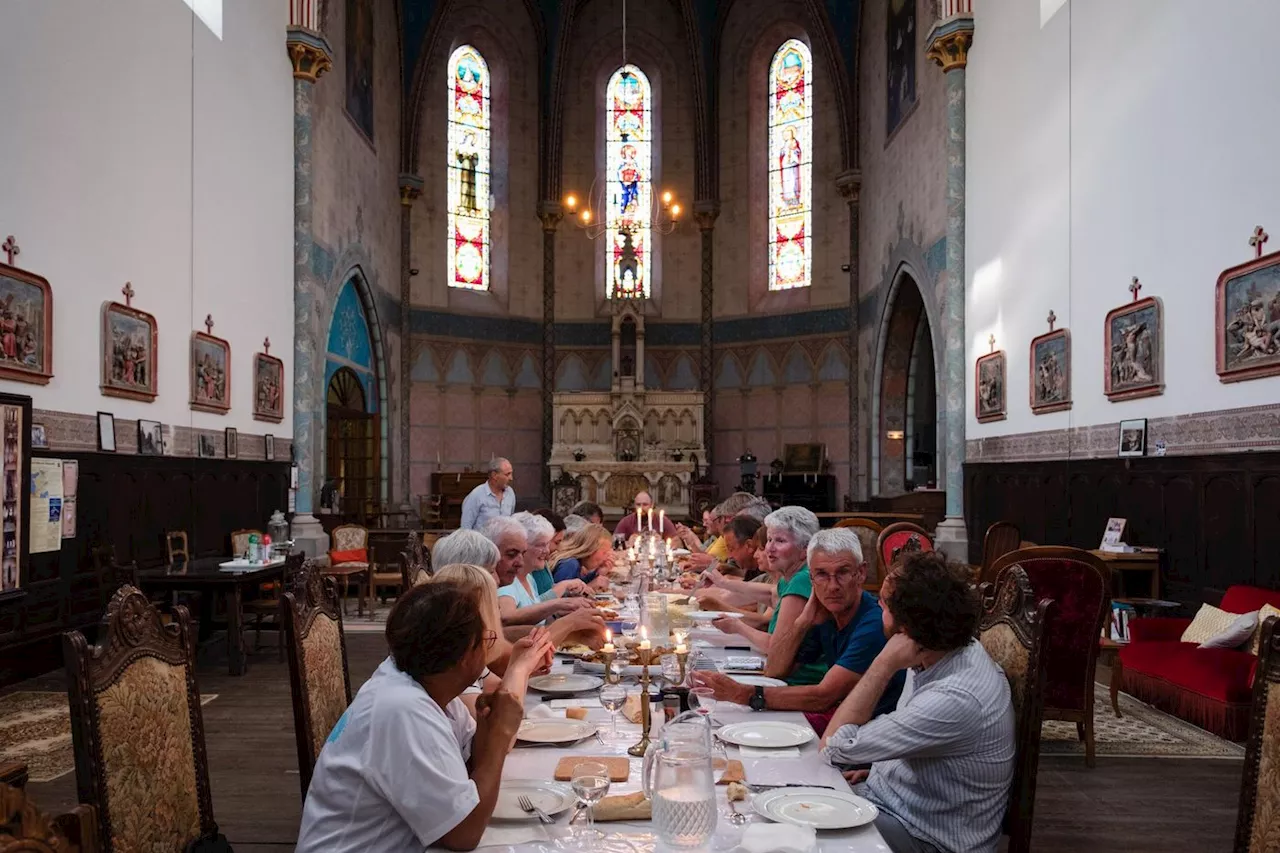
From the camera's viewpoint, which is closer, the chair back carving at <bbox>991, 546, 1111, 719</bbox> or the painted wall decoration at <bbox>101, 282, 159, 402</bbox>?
the chair back carving at <bbox>991, 546, 1111, 719</bbox>

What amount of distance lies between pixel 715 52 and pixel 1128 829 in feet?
62.3

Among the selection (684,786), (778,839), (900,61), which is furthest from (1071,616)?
(900,61)

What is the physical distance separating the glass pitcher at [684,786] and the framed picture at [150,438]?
8287 millimetres

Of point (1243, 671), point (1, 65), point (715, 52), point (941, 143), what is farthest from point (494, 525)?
point (715, 52)

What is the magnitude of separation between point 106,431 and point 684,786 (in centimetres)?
785

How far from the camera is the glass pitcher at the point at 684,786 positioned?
1.68 meters

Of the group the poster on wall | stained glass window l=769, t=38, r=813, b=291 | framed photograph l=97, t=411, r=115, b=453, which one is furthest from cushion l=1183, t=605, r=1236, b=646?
stained glass window l=769, t=38, r=813, b=291

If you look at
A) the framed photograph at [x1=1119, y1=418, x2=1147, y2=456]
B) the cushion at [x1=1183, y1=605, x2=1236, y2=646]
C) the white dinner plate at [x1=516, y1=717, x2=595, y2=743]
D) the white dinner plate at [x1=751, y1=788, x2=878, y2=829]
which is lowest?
the cushion at [x1=1183, y1=605, x2=1236, y2=646]

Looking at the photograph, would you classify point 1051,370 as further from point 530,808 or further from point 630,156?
point 630,156

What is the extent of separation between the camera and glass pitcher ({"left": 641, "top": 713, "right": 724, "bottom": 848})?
5.52 feet

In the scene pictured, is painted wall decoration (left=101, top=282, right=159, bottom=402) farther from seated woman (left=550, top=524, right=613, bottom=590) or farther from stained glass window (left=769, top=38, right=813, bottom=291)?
stained glass window (left=769, top=38, right=813, bottom=291)

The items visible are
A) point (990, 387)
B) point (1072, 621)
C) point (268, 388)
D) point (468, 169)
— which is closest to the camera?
point (1072, 621)

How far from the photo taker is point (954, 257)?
1238 cm

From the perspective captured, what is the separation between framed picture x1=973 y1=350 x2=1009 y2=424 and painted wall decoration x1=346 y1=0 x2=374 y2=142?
34.5 feet
